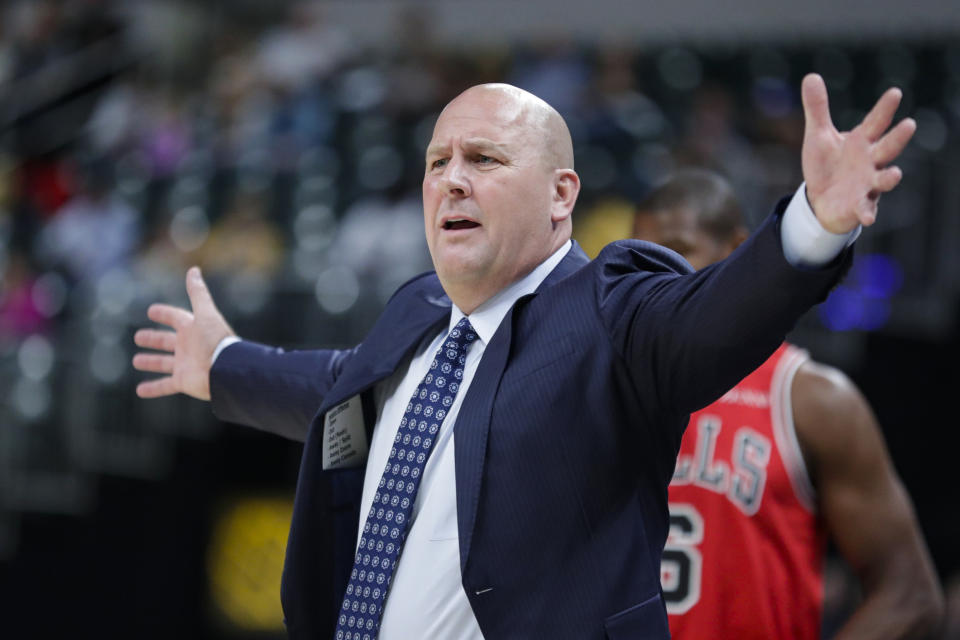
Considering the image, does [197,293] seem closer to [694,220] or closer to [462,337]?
[462,337]

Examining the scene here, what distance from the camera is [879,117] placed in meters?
1.63

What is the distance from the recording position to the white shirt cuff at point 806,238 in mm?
1647

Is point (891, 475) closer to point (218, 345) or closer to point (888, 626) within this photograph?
point (888, 626)

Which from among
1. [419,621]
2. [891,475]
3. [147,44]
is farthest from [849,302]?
[147,44]

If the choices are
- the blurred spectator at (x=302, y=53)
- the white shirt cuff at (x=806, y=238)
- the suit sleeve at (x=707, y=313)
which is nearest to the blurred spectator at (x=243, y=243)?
the blurred spectator at (x=302, y=53)

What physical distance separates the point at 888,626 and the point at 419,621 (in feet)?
4.11

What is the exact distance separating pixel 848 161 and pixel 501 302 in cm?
77

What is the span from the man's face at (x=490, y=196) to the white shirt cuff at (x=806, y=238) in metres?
0.61

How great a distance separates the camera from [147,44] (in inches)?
401

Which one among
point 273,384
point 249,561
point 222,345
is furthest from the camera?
point 249,561

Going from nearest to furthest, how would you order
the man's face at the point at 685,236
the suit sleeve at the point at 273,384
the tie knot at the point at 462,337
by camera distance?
1. the tie knot at the point at 462,337
2. the suit sleeve at the point at 273,384
3. the man's face at the point at 685,236

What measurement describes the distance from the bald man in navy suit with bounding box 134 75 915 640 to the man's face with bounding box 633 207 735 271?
61 cm

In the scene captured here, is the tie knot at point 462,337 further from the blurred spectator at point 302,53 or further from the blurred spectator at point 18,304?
the blurred spectator at point 302,53

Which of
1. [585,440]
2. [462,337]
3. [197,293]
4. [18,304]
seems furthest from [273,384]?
[18,304]
